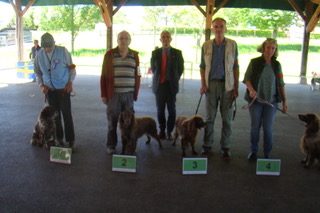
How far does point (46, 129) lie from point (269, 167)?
2810 millimetres

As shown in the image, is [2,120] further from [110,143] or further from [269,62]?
[269,62]

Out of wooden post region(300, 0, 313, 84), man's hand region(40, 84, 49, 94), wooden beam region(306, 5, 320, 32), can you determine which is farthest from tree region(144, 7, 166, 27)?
man's hand region(40, 84, 49, 94)

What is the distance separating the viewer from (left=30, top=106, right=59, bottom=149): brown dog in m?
3.89

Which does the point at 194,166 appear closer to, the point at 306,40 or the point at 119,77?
the point at 119,77

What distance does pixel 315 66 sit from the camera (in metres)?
18.5

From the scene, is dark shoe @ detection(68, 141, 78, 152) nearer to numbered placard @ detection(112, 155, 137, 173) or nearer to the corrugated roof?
numbered placard @ detection(112, 155, 137, 173)

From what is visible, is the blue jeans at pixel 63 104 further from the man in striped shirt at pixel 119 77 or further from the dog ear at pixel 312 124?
the dog ear at pixel 312 124

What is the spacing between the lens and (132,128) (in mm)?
3750

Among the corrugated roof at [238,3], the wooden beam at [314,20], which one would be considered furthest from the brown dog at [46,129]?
the wooden beam at [314,20]

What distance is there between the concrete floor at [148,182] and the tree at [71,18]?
15340mm

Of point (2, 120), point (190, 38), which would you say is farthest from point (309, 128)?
point (190, 38)

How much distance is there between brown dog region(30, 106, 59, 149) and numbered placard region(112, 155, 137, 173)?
1.10 m

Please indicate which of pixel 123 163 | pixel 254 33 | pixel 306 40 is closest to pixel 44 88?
pixel 123 163

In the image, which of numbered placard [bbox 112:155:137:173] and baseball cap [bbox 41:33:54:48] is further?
baseball cap [bbox 41:33:54:48]
